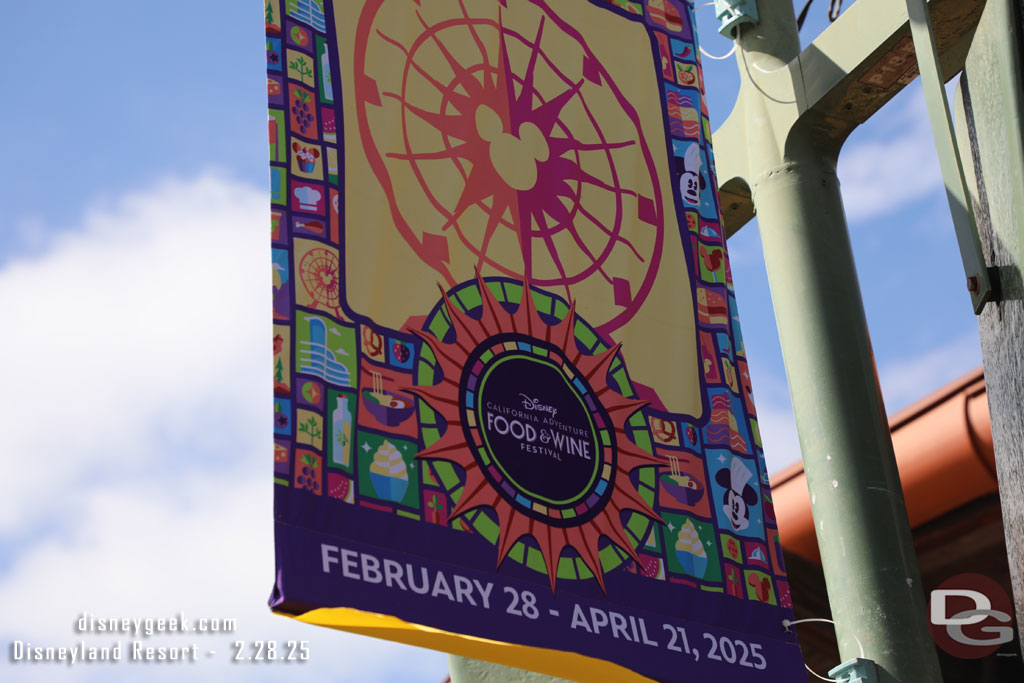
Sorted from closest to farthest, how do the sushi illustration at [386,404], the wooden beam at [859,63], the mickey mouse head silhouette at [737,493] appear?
the sushi illustration at [386,404], the mickey mouse head silhouette at [737,493], the wooden beam at [859,63]

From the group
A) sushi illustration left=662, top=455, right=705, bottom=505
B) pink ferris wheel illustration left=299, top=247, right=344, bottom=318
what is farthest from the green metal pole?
pink ferris wheel illustration left=299, top=247, right=344, bottom=318

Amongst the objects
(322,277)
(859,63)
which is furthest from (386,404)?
(859,63)

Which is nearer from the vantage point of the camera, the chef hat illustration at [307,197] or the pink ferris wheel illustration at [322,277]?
the pink ferris wheel illustration at [322,277]

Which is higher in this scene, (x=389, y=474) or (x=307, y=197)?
(x=307, y=197)


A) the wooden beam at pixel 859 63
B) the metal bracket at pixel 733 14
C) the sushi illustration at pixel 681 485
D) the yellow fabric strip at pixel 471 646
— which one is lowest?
the yellow fabric strip at pixel 471 646

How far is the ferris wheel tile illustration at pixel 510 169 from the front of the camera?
403cm

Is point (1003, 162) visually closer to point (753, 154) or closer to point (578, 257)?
point (578, 257)

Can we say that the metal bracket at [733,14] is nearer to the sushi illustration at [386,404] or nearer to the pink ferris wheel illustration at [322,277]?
the pink ferris wheel illustration at [322,277]

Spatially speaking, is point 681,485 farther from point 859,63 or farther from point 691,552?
point 859,63

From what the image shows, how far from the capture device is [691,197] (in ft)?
16.4

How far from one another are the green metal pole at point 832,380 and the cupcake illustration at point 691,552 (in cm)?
117

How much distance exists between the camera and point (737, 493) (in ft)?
14.4

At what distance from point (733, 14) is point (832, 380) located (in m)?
2.02

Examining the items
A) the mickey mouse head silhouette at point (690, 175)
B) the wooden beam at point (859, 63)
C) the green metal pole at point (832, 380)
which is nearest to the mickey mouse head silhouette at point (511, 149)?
the mickey mouse head silhouette at point (690, 175)
